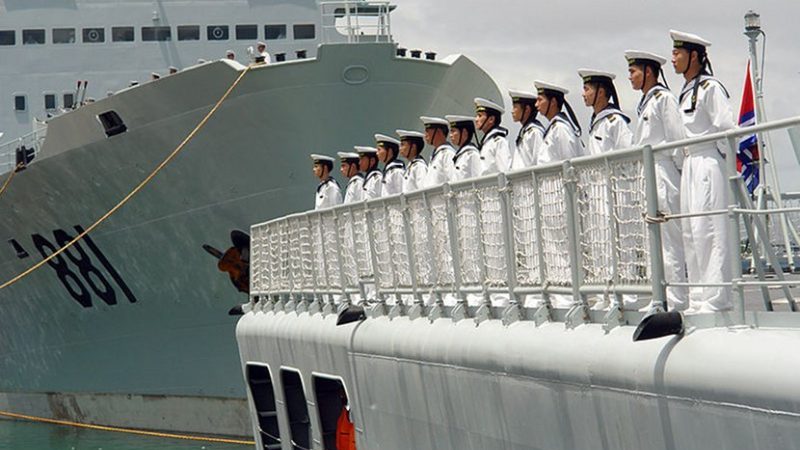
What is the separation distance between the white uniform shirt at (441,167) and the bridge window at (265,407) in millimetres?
4395

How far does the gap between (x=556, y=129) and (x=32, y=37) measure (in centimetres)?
2072

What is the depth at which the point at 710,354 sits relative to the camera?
6164 mm

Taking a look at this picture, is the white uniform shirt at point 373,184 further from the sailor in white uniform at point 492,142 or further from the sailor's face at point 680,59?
the sailor's face at point 680,59

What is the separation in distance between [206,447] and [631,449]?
16451mm

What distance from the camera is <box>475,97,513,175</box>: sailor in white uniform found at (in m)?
10.9

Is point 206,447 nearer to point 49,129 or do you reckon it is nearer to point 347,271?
point 49,129

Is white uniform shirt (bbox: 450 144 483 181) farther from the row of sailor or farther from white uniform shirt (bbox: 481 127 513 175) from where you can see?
the row of sailor

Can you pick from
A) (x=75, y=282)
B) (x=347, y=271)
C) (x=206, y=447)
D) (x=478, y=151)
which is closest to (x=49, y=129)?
(x=75, y=282)

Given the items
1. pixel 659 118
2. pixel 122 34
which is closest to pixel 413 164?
pixel 659 118

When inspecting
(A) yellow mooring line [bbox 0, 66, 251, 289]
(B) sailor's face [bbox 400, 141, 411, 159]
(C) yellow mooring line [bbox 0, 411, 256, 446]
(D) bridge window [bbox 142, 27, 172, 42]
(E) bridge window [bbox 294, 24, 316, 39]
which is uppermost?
(D) bridge window [bbox 142, 27, 172, 42]

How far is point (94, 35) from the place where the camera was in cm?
2830

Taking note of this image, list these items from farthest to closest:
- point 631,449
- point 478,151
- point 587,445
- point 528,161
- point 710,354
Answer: point 478,151 < point 528,161 < point 587,445 < point 631,449 < point 710,354

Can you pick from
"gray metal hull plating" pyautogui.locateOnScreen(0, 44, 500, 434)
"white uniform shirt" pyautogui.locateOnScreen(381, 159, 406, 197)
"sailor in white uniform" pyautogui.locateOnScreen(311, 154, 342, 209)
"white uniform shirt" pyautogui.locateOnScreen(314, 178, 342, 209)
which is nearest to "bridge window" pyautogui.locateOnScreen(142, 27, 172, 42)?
"gray metal hull plating" pyautogui.locateOnScreen(0, 44, 500, 434)

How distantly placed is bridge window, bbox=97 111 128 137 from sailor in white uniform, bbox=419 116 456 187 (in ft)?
37.1
